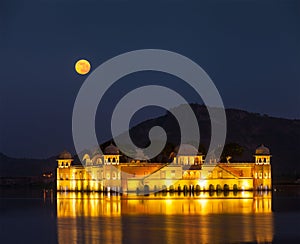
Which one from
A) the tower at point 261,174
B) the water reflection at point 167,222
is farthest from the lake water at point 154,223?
the tower at point 261,174

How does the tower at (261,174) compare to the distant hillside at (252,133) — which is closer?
the tower at (261,174)

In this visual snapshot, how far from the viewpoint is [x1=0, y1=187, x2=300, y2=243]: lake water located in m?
32.9

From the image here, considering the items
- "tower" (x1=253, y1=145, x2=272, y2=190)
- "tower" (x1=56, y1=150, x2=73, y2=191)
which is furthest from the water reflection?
"tower" (x1=56, y1=150, x2=73, y2=191)

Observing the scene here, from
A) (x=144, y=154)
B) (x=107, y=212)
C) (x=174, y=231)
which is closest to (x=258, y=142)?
(x=144, y=154)

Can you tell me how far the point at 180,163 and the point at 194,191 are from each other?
313cm

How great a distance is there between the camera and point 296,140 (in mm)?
171625

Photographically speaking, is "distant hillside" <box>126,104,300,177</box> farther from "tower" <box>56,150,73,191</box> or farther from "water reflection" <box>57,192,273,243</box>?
"water reflection" <box>57,192,273,243</box>

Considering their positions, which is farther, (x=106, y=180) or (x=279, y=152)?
(x=279, y=152)

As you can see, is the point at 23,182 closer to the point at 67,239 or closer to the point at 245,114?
the point at 245,114

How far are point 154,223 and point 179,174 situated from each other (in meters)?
34.1

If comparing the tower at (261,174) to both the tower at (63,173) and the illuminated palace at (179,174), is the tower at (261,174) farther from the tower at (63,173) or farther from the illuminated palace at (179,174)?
the tower at (63,173)

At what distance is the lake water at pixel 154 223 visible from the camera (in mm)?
32875

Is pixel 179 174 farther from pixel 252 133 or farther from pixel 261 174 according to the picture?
pixel 252 133

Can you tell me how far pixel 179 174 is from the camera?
2869 inches
